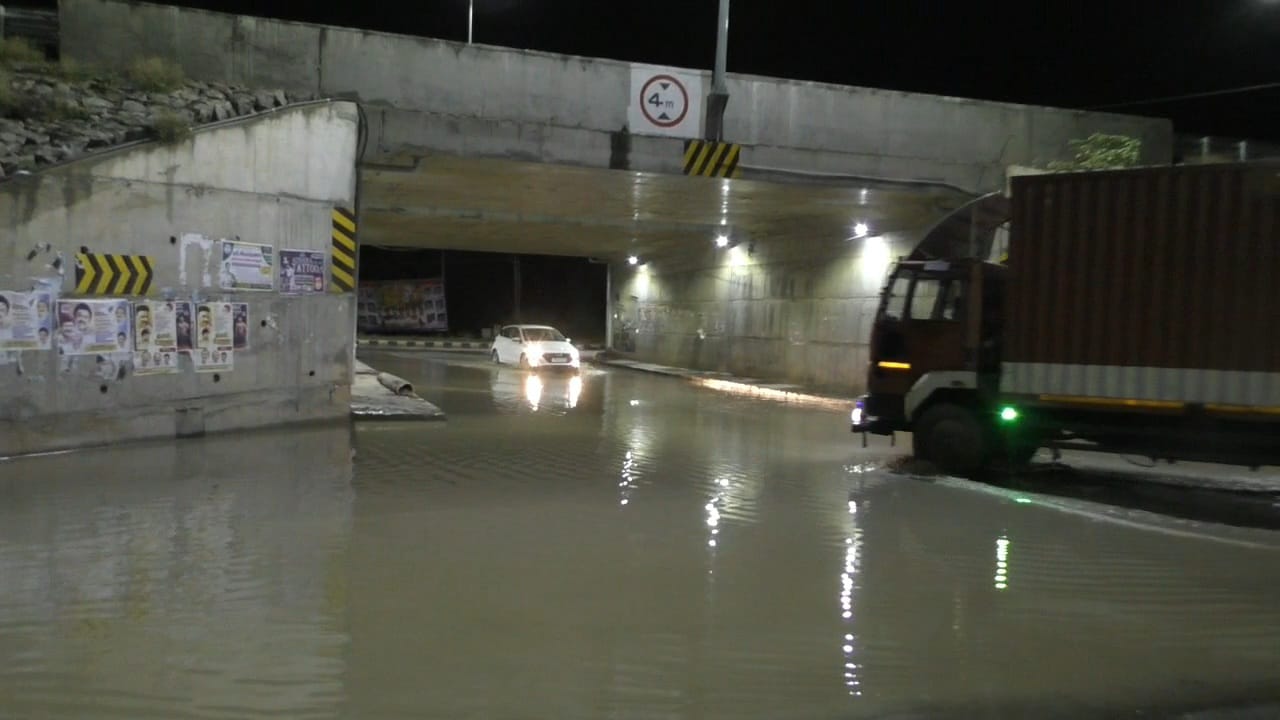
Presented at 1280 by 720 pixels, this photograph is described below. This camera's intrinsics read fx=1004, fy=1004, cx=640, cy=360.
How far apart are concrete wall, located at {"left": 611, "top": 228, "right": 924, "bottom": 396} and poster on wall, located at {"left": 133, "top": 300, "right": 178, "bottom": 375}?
14743 mm

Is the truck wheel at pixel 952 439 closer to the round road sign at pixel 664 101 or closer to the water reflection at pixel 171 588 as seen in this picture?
the water reflection at pixel 171 588

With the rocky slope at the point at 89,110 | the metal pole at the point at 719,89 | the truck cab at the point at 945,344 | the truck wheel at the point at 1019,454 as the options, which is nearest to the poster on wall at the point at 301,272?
the rocky slope at the point at 89,110

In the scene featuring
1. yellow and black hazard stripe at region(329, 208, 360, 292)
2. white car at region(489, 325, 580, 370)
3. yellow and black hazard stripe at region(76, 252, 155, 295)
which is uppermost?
yellow and black hazard stripe at region(329, 208, 360, 292)

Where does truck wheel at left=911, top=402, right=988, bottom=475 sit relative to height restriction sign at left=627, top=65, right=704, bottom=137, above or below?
below

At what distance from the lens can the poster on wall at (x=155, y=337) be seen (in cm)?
1203

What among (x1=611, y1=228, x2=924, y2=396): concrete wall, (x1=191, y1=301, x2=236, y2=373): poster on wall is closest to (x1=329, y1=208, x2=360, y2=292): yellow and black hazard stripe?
(x1=191, y1=301, x2=236, y2=373): poster on wall

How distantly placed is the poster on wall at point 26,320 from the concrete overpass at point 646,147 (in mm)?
5240

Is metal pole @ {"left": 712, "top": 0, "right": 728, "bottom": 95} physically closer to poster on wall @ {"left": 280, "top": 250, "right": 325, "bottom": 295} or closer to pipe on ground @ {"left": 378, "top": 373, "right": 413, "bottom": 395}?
poster on wall @ {"left": 280, "top": 250, "right": 325, "bottom": 295}

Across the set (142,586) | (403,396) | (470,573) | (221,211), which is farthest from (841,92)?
(142,586)

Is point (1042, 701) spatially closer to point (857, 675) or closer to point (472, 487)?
point (857, 675)

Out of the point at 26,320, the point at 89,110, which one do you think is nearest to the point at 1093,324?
the point at 26,320

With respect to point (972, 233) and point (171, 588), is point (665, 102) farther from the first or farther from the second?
point (171, 588)

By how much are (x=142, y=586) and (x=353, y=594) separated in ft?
4.48

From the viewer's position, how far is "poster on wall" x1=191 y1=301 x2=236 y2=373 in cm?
1266
